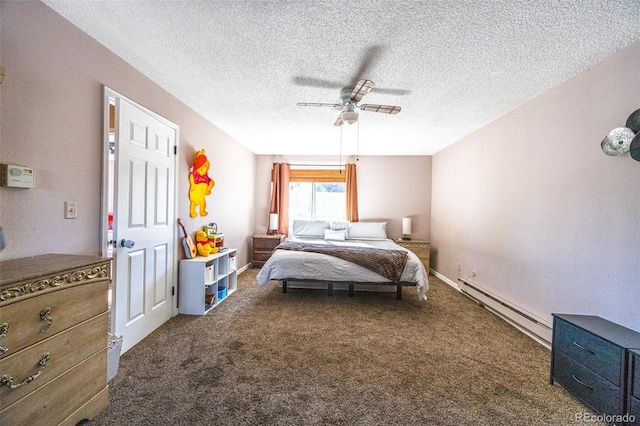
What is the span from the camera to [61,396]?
1.25 meters

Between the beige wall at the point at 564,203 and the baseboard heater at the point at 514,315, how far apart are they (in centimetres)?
9

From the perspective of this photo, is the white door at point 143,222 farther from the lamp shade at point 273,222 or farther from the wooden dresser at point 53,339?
the lamp shade at point 273,222

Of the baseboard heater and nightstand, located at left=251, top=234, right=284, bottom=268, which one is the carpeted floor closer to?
the baseboard heater

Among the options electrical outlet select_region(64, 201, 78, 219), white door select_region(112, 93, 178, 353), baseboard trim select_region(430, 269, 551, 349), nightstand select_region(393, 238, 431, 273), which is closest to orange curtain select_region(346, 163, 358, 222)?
nightstand select_region(393, 238, 431, 273)

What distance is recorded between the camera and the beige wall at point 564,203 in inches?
67.9

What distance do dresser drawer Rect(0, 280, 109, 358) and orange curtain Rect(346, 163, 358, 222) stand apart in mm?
4288

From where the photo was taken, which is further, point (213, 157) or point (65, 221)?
point (213, 157)

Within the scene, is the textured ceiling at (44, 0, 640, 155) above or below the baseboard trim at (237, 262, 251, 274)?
above

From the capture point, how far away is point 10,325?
1043 mm

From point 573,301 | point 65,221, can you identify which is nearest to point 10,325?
point 65,221

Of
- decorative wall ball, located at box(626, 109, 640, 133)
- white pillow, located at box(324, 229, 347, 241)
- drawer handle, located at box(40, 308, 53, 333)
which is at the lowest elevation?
drawer handle, located at box(40, 308, 53, 333)

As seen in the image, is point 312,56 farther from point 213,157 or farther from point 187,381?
point 187,381

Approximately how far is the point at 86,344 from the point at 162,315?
4.30 feet

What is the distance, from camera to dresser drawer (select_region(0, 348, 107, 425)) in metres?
1.09
